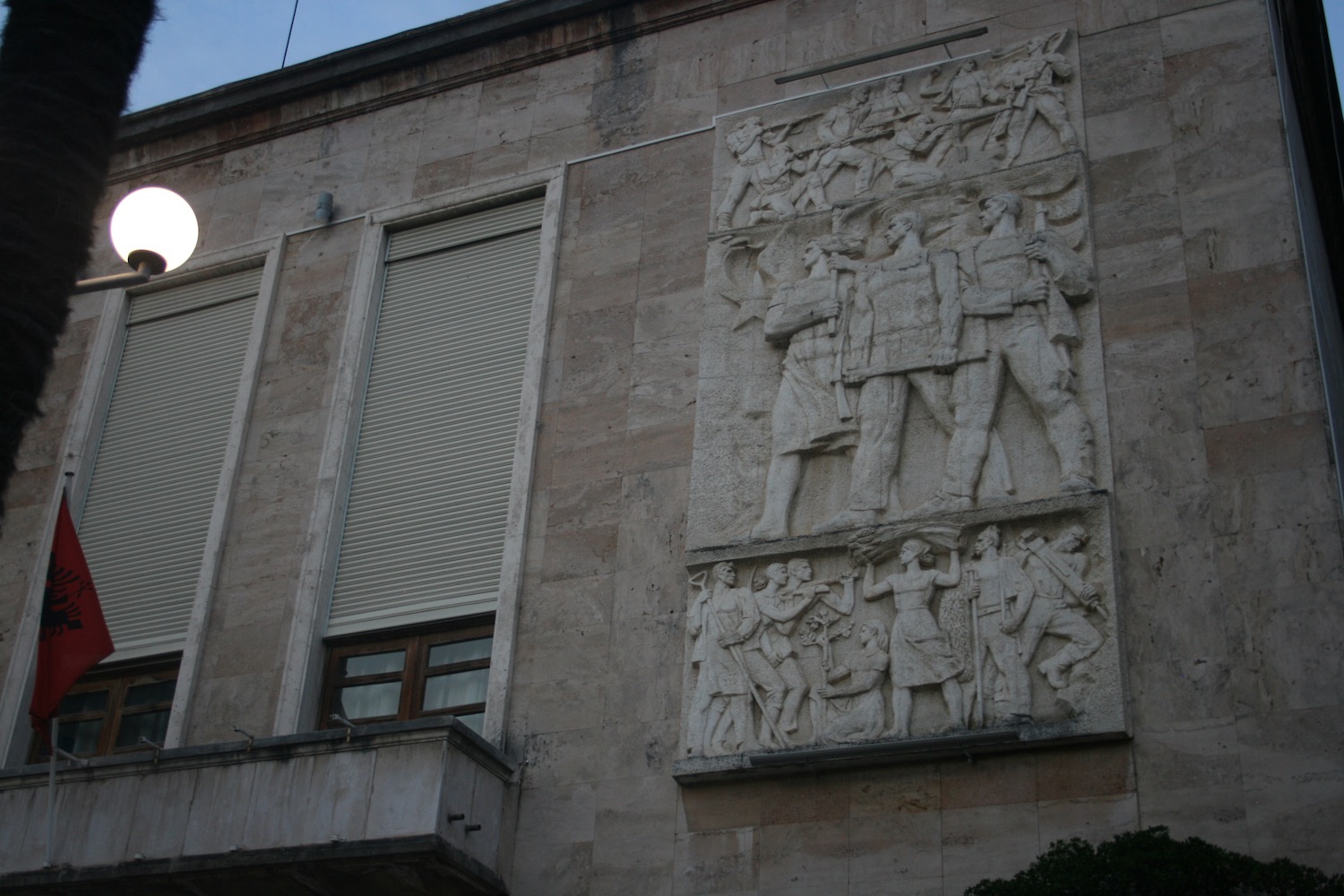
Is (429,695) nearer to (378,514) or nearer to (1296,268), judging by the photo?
(378,514)

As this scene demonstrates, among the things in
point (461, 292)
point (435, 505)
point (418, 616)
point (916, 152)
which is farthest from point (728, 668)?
point (461, 292)

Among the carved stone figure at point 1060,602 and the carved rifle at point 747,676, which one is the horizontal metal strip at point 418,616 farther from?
the carved stone figure at point 1060,602

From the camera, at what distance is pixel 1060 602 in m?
15.9

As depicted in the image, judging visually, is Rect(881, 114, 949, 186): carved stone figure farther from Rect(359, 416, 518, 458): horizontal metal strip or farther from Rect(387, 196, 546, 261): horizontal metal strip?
Rect(359, 416, 518, 458): horizontal metal strip

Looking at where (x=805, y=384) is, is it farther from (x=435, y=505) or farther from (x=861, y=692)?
(x=435, y=505)

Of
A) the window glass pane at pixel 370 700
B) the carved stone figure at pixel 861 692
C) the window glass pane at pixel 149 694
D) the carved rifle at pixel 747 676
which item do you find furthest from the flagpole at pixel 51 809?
the carved stone figure at pixel 861 692

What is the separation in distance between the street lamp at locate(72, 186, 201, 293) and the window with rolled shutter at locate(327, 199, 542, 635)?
7.60m

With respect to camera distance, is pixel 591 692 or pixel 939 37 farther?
pixel 939 37

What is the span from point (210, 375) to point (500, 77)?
5.41m

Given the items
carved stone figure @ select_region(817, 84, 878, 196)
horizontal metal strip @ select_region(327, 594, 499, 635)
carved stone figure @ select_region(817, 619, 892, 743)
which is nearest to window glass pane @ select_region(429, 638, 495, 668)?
horizontal metal strip @ select_region(327, 594, 499, 635)

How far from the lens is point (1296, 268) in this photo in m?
17.0

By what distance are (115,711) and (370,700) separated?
3407 mm

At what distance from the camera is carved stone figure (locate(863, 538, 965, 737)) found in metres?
16.0

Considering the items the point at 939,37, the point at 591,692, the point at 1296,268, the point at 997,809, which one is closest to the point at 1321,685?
the point at 997,809
